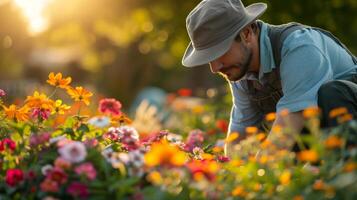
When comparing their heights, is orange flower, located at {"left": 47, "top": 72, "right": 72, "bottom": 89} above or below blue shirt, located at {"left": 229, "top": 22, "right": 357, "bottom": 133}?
above

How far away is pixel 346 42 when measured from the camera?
11203mm

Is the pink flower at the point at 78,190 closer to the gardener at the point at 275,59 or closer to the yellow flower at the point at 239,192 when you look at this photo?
the yellow flower at the point at 239,192

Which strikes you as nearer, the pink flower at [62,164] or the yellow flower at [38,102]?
the pink flower at [62,164]

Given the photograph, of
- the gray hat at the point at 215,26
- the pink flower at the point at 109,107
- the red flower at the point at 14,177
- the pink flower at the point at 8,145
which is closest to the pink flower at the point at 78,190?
the red flower at the point at 14,177

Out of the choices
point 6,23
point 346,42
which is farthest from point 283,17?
point 6,23

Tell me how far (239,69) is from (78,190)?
1.39m

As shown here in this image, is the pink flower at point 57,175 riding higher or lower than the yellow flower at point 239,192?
higher

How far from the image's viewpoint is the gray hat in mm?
3748

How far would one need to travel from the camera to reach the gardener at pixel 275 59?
3.59 meters

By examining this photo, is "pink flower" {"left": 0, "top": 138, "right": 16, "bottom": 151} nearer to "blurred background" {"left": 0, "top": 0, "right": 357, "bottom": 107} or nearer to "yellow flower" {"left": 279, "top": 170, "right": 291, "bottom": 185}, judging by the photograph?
"yellow flower" {"left": 279, "top": 170, "right": 291, "bottom": 185}

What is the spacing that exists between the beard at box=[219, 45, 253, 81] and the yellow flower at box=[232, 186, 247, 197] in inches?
45.7

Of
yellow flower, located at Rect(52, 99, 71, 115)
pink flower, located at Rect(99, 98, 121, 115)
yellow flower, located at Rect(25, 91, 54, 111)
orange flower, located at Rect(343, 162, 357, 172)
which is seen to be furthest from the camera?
pink flower, located at Rect(99, 98, 121, 115)

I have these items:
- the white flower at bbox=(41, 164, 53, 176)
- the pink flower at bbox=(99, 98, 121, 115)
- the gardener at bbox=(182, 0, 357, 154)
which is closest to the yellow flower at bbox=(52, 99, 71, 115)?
the pink flower at bbox=(99, 98, 121, 115)

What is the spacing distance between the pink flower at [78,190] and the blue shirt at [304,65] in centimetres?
125
